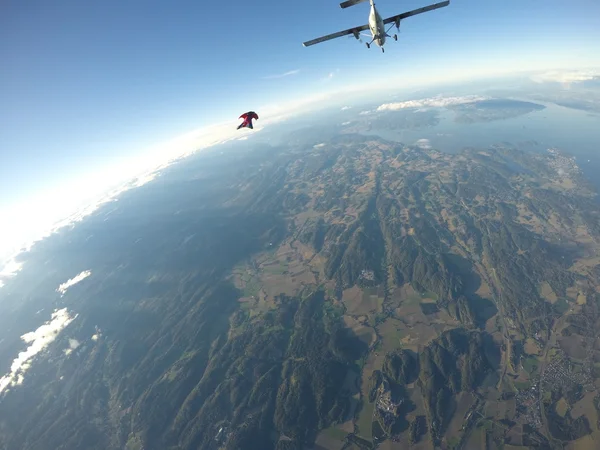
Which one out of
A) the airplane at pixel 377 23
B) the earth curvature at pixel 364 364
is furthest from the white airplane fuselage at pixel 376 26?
the earth curvature at pixel 364 364

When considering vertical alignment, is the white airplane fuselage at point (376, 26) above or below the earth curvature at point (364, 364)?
above

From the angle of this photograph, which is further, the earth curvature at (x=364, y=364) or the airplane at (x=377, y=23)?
the earth curvature at (x=364, y=364)

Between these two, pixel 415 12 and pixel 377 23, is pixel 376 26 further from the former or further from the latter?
pixel 415 12

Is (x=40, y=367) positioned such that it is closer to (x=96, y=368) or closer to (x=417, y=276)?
(x=96, y=368)

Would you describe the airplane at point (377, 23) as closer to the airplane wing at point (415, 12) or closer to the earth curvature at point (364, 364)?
the airplane wing at point (415, 12)

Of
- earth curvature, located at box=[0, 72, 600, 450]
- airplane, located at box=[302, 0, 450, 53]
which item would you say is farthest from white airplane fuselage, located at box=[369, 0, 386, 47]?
earth curvature, located at box=[0, 72, 600, 450]

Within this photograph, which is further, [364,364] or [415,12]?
[364,364]

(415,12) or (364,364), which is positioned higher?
(415,12)

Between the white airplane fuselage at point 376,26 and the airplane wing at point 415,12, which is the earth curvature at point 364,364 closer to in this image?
the white airplane fuselage at point 376,26

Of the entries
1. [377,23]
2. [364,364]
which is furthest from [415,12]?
[364,364]
